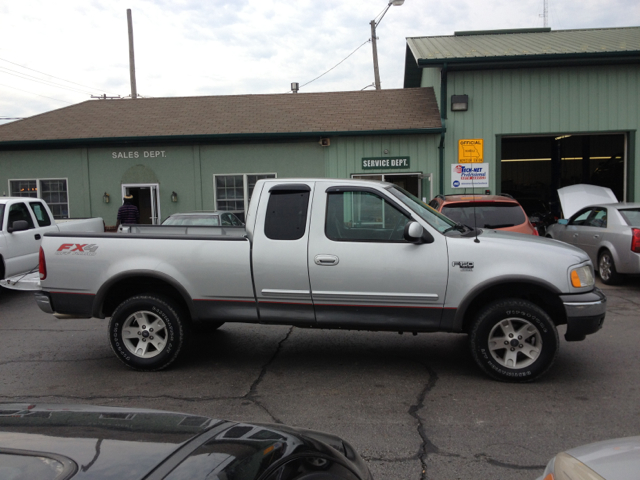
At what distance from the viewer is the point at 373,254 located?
5.24 m

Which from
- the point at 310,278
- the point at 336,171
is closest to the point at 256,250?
the point at 310,278

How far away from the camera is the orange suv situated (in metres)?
8.69

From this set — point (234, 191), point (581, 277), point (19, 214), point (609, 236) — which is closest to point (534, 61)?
point (609, 236)

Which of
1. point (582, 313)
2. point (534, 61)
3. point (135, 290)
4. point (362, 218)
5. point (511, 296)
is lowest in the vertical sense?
point (582, 313)

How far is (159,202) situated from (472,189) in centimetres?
956

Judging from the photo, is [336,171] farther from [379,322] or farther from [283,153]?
[379,322]

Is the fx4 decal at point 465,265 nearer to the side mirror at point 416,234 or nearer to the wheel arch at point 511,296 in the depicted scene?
the wheel arch at point 511,296

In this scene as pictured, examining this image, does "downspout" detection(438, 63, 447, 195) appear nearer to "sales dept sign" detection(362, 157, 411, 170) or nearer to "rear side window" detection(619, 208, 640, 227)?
"sales dept sign" detection(362, 157, 411, 170)

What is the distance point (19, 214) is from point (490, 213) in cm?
871

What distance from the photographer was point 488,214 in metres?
8.84

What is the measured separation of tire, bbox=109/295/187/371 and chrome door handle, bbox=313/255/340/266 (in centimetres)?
156

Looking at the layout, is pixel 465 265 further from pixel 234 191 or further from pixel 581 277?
pixel 234 191

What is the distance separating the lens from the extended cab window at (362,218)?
5.32m

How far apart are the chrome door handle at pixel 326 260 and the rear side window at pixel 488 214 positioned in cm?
404
